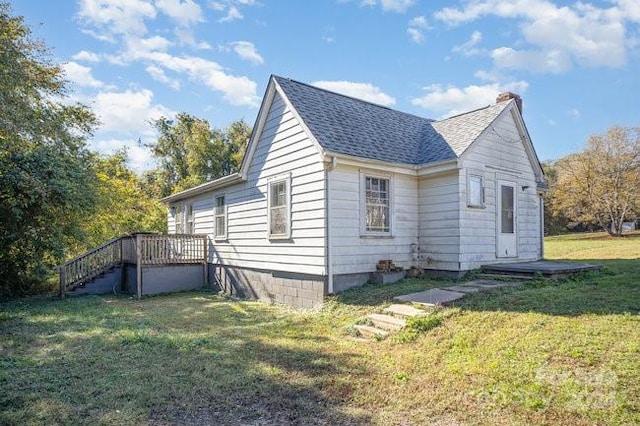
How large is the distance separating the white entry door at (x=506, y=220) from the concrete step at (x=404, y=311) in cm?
480

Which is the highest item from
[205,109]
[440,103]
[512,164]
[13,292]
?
[205,109]

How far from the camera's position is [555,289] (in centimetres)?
786

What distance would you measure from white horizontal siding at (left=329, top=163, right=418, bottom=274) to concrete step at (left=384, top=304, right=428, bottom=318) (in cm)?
191

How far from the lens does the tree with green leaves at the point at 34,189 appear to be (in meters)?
11.6

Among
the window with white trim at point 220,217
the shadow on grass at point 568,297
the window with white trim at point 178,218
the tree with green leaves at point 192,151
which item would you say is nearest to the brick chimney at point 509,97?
the shadow on grass at point 568,297

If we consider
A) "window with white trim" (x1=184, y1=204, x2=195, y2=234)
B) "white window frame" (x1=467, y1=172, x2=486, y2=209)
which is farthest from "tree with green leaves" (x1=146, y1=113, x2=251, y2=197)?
"white window frame" (x1=467, y1=172, x2=486, y2=209)

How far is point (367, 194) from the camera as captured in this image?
32.3ft

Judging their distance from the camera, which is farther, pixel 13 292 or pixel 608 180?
pixel 608 180

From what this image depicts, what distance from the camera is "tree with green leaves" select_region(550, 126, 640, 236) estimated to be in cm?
2717

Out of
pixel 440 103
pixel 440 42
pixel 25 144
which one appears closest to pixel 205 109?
pixel 440 103

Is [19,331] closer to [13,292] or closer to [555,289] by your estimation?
[13,292]

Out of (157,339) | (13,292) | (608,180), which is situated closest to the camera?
(157,339)

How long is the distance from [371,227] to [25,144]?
1030 centimetres

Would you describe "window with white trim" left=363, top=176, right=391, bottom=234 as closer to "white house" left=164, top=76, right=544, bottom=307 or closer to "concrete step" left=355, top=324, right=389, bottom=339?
"white house" left=164, top=76, right=544, bottom=307
